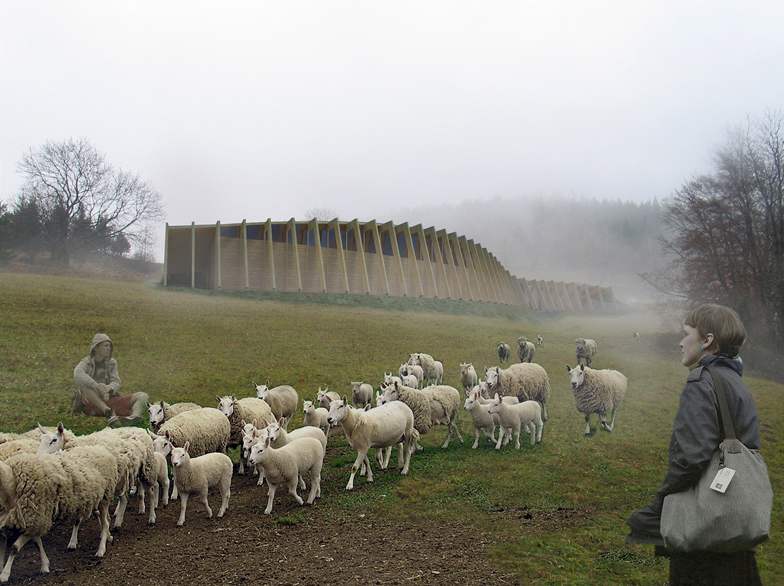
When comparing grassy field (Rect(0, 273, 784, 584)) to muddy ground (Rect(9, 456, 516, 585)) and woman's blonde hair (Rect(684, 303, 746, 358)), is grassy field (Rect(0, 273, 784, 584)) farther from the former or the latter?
woman's blonde hair (Rect(684, 303, 746, 358))

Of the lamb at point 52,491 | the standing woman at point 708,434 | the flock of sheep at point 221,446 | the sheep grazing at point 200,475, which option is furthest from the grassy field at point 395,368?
the standing woman at point 708,434

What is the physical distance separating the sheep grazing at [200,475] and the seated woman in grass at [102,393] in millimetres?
5608

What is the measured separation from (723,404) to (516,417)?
10.9 m

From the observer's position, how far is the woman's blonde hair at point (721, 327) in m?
3.97

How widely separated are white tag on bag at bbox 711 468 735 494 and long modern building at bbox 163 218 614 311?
42.6 meters

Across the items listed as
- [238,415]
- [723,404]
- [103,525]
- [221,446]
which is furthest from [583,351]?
[723,404]

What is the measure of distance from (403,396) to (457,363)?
547 inches

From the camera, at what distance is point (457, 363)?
2731 cm

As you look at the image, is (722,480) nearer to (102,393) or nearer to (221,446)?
(221,446)

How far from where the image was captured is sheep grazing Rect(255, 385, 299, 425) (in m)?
15.0

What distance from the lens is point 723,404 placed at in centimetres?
373

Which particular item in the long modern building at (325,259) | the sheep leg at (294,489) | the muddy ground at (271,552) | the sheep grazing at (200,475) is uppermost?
the long modern building at (325,259)

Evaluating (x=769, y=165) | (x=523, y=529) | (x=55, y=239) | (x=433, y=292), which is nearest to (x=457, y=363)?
(x=523, y=529)

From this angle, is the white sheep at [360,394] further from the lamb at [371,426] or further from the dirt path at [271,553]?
the dirt path at [271,553]
